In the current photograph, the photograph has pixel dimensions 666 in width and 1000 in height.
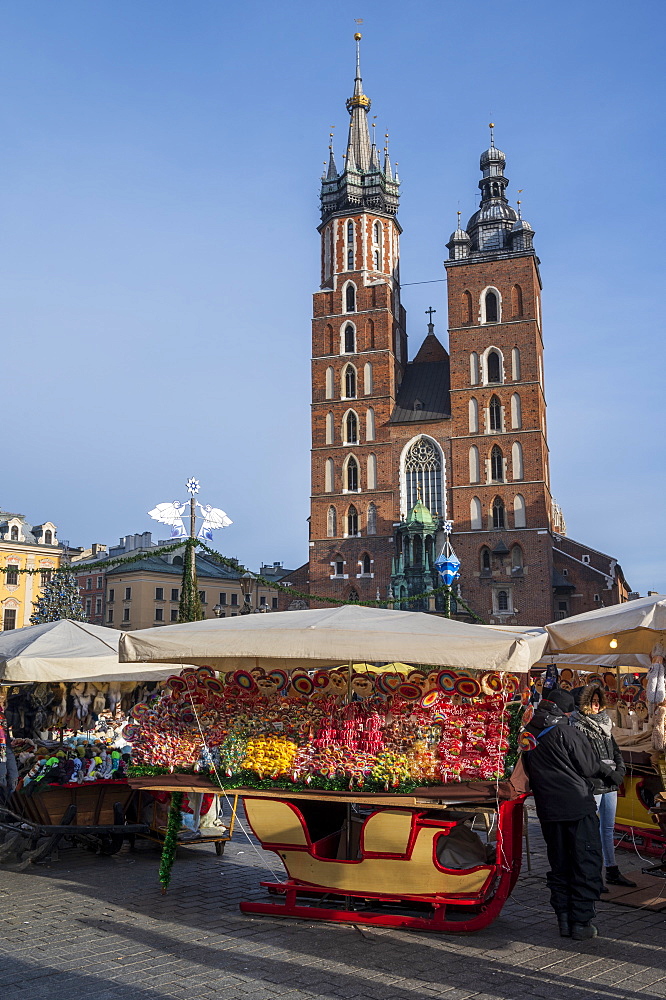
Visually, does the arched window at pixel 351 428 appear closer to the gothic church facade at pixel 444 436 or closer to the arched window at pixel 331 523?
the gothic church facade at pixel 444 436

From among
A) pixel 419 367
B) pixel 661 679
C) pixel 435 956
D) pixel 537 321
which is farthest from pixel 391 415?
pixel 435 956

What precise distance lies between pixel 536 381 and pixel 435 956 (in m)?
42.4

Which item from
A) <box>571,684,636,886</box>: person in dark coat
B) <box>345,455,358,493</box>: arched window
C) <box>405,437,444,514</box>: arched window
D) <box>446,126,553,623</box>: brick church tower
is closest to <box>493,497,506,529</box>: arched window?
<box>446,126,553,623</box>: brick church tower

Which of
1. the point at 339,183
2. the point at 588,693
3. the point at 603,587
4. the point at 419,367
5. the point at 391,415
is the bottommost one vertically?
the point at 588,693

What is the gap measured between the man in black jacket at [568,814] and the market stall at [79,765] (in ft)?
12.3

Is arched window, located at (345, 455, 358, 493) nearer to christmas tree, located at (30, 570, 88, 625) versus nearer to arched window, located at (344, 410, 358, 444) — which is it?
arched window, located at (344, 410, 358, 444)

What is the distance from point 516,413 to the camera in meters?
46.0

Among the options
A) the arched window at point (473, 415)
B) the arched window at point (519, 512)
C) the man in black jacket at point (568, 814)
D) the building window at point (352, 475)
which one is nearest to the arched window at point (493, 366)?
the arched window at point (473, 415)

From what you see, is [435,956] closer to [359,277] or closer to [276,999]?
[276,999]

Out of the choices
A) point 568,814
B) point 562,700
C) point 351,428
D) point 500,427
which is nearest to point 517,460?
point 500,427

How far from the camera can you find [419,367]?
52.6 metres

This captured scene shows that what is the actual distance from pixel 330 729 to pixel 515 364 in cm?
4178

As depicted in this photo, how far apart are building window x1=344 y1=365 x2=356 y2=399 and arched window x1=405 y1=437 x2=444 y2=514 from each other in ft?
15.6

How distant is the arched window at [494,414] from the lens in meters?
46.4
